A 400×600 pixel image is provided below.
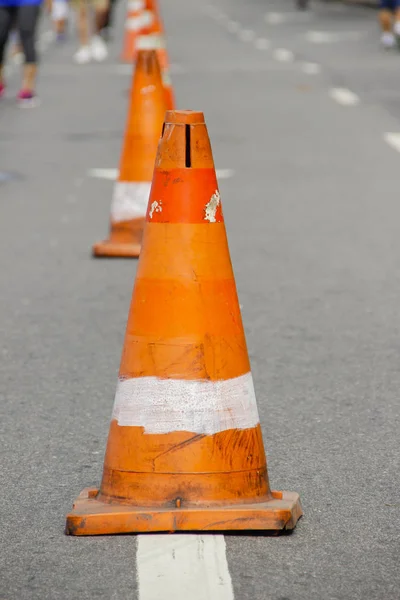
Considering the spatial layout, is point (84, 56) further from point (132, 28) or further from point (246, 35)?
point (246, 35)

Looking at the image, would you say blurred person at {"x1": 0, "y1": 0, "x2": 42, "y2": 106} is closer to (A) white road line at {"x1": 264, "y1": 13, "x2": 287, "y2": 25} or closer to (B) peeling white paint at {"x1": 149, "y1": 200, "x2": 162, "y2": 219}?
(B) peeling white paint at {"x1": 149, "y1": 200, "x2": 162, "y2": 219}

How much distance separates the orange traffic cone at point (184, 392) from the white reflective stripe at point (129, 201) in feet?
13.4

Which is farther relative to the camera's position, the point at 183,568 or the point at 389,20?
the point at 389,20

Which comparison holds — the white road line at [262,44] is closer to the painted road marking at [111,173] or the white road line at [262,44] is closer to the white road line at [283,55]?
the white road line at [283,55]

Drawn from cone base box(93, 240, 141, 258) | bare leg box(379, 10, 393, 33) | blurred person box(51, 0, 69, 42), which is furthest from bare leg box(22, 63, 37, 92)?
blurred person box(51, 0, 69, 42)

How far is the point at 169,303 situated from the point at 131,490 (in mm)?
476

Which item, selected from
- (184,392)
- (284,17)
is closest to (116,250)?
(184,392)

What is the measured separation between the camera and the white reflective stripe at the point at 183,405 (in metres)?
3.73

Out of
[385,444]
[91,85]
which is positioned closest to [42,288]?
[385,444]

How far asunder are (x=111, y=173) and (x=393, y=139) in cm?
308

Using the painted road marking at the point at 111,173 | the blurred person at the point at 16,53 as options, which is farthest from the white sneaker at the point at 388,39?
the painted road marking at the point at 111,173

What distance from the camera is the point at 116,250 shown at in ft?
25.9

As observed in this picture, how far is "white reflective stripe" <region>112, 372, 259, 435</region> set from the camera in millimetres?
3730

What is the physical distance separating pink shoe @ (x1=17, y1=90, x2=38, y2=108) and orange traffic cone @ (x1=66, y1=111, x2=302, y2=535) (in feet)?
42.5
